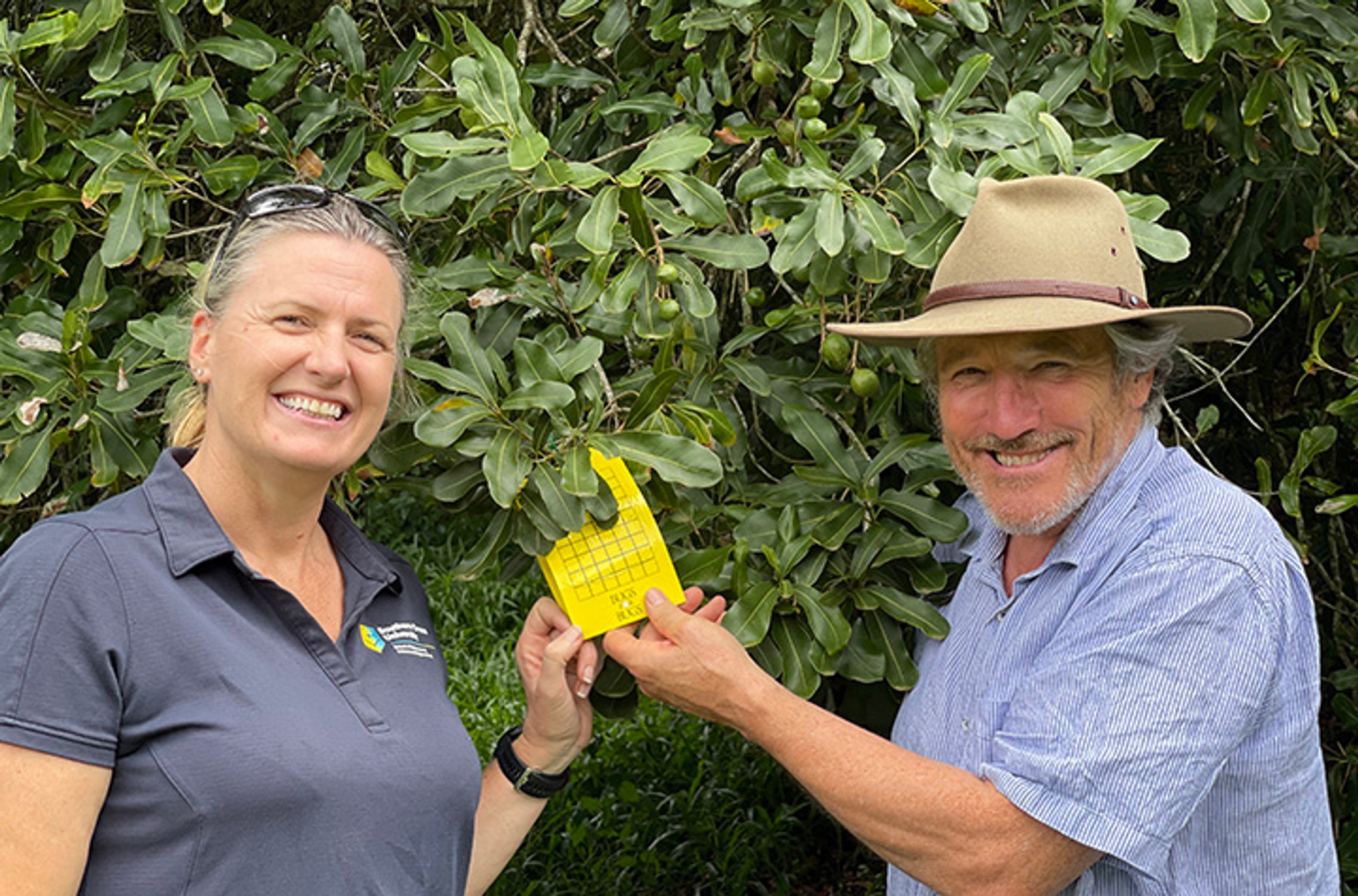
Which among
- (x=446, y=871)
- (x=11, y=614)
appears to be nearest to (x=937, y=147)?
(x=446, y=871)

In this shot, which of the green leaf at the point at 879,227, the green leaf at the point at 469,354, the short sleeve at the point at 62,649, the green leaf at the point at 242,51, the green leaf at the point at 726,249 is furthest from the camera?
the green leaf at the point at 242,51

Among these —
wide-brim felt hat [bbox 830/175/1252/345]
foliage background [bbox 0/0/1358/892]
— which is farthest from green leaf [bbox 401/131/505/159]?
wide-brim felt hat [bbox 830/175/1252/345]

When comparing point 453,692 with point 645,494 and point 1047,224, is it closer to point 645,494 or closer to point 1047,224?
point 645,494

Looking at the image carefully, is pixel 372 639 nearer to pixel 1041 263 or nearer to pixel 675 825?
pixel 1041 263

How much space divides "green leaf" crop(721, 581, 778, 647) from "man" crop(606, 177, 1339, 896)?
0.16 feet

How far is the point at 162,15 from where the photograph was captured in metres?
2.84

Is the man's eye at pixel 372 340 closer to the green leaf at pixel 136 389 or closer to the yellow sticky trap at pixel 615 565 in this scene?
the yellow sticky trap at pixel 615 565

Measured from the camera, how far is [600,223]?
2344 millimetres

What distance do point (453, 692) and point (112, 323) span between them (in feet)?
12.7

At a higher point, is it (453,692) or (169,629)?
(169,629)

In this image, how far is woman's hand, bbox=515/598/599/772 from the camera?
8.10ft

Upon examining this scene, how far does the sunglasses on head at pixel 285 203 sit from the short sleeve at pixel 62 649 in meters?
0.56

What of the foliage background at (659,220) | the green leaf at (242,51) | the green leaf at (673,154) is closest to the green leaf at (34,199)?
the foliage background at (659,220)

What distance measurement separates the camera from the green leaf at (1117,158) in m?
2.48
